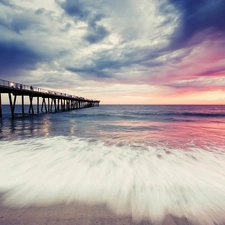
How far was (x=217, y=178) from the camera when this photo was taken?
4504 mm

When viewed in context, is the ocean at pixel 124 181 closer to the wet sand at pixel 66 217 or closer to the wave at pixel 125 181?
the wave at pixel 125 181

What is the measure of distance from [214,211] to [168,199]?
809 mm

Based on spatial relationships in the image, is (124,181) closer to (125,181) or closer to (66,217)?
(125,181)

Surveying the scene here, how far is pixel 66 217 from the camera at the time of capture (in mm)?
2660

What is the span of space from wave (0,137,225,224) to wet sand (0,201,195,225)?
166 mm

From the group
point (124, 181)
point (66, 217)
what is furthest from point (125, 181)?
point (66, 217)

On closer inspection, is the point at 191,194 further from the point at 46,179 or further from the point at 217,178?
the point at 46,179

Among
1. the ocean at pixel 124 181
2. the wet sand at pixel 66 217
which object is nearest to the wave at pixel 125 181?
the ocean at pixel 124 181

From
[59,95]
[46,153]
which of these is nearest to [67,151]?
[46,153]

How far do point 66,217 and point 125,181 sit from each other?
1913 millimetres

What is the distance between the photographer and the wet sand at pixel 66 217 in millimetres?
2555

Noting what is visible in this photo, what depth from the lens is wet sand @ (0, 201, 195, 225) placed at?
2.55 meters

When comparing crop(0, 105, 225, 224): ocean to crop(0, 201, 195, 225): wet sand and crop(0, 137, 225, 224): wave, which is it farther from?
crop(0, 201, 195, 225): wet sand

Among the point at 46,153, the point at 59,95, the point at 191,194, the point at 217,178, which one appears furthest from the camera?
the point at 59,95
